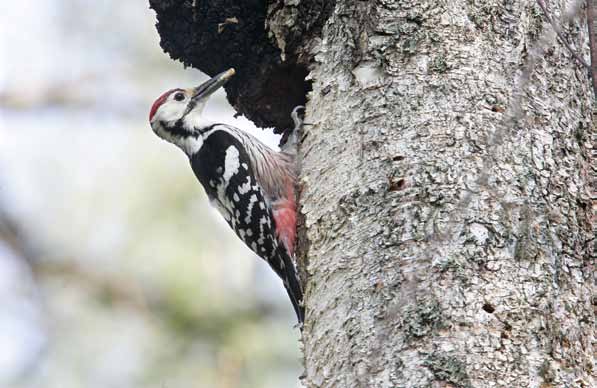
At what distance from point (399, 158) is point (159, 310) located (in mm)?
2395

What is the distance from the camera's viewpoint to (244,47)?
3.85 meters

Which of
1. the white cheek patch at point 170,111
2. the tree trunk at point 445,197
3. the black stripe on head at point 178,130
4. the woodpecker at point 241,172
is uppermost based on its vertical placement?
the white cheek patch at point 170,111

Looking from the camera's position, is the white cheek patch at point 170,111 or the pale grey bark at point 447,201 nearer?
the pale grey bark at point 447,201

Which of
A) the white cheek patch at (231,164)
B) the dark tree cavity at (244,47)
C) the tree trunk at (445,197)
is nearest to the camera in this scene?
the tree trunk at (445,197)

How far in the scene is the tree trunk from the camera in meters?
2.37

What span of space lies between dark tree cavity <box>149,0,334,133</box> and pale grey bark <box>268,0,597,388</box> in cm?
47

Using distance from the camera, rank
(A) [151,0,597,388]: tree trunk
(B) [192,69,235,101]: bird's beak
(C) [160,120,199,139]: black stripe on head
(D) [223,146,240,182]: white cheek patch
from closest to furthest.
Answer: (A) [151,0,597,388]: tree trunk, (B) [192,69,235,101]: bird's beak, (D) [223,146,240,182]: white cheek patch, (C) [160,120,199,139]: black stripe on head

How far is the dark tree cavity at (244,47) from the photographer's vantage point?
3.70m

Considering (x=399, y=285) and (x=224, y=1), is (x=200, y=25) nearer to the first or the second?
(x=224, y=1)

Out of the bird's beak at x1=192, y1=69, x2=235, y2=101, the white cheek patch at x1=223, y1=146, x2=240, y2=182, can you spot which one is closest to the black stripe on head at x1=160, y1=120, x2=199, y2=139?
the bird's beak at x1=192, y1=69, x2=235, y2=101

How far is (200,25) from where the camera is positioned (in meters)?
3.85

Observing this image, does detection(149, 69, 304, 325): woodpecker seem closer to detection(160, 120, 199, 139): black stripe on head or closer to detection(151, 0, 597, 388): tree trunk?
detection(160, 120, 199, 139): black stripe on head

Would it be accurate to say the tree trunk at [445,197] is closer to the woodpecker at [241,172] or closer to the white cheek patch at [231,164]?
the woodpecker at [241,172]

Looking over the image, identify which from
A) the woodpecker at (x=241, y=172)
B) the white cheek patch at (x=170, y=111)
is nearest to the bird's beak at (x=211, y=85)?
the woodpecker at (x=241, y=172)
